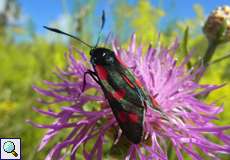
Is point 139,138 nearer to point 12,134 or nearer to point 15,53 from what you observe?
point 12,134

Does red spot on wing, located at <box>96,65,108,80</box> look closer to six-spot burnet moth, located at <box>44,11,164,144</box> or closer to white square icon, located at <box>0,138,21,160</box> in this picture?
six-spot burnet moth, located at <box>44,11,164,144</box>

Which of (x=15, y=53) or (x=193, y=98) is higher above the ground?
(x=15, y=53)

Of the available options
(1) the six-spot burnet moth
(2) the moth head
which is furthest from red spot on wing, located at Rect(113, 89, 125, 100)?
(2) the moth head

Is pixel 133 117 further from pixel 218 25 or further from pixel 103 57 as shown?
pixel 218 25

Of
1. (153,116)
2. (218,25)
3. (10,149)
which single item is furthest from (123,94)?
(218,25)

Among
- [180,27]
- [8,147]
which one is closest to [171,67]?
[8,147]

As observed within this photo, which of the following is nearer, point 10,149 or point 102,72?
point 102,72
